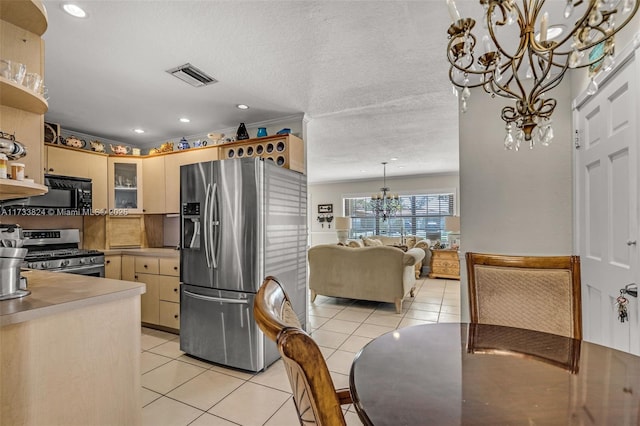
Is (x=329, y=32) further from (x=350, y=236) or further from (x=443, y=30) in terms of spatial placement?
(x=350, y=236)

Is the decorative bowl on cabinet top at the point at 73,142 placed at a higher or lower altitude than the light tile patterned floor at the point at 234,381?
higher

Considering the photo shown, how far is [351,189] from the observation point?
8.95m

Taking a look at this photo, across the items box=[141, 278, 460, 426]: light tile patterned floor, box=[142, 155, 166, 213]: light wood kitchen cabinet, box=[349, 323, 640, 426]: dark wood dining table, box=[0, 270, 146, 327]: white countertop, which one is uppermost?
box=[142, 155, 166, 213]: light wood kitchen cabinet

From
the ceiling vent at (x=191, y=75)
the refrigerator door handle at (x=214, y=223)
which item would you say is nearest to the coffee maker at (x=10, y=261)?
the refrigerator door handle at (x=214, y=223)

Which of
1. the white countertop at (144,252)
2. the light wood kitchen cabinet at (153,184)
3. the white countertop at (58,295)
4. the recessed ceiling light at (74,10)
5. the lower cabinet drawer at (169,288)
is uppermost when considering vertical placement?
the recessed ceiling light at (74,10)

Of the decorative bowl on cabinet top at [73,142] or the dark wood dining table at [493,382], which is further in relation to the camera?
the decorative bowl on cabinet top at [73,142]

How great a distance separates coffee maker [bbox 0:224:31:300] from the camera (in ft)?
4.19

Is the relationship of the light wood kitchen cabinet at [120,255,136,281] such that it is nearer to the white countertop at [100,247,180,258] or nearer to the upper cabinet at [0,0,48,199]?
the white countertop at [100,247,180,258]

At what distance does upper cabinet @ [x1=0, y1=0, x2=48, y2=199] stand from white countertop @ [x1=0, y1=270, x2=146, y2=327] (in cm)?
49

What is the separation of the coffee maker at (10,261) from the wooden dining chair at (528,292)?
7.11ft

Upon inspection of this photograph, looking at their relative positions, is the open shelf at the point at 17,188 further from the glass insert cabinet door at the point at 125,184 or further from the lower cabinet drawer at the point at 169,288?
the glass insert cabinet door at the point at 125,184

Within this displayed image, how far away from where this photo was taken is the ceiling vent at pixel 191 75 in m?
2.34

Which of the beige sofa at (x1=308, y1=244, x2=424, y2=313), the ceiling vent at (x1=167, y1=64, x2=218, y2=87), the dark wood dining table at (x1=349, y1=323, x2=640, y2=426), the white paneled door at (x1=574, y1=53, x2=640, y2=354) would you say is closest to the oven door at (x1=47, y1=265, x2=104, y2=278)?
the ceiling vent at (x1=167, y1=64, x2=218, y2=87)

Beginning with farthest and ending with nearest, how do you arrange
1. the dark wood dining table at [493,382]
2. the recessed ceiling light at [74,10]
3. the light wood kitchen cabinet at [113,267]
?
the light wood kitchen cabinet at [113,267] < the recessed ceiling light at [74,10] < the dark wood dining table at [493,382]
